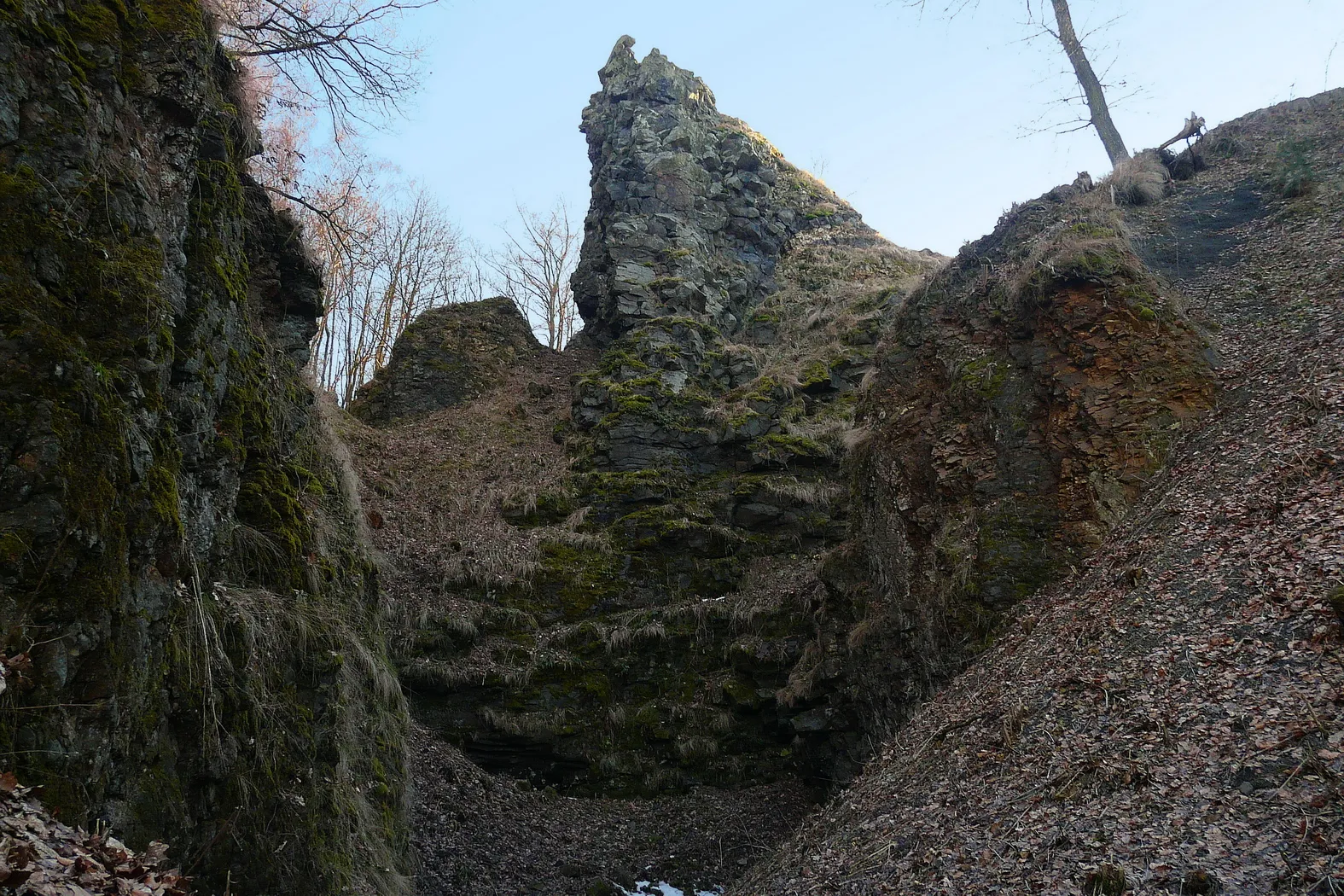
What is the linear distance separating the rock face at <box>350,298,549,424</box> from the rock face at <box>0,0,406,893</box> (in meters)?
13.8

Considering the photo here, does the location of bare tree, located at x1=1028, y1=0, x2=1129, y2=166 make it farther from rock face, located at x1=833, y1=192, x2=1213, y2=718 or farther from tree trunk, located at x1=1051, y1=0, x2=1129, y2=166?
rock face, located at x1=833, y1=192, x2=1213, y2=718

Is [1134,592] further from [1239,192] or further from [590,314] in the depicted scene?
[590,314]

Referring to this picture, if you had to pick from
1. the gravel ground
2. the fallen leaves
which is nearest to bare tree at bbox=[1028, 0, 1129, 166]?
the gravel ground

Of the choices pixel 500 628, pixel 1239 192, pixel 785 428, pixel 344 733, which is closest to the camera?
pixel 344 733

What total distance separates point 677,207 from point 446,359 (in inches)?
310

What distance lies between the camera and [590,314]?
24141mm

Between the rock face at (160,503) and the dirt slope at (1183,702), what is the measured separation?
4105 mm

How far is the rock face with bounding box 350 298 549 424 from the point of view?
2200cm

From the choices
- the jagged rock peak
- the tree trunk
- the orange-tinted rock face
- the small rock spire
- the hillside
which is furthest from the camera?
the small rock spire

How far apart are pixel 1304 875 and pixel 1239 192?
11.8 m

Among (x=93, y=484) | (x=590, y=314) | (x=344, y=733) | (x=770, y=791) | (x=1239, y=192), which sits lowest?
(x=770, y=791)

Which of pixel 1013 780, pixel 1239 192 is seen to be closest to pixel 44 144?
pixel 1013 780

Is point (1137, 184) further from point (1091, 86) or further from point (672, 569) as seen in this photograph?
point (672, 569)

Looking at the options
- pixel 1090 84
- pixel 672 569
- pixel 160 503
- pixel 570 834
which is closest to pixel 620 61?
pixel 1090 84
